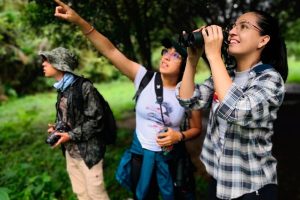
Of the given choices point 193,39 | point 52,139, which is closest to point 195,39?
point 193,39

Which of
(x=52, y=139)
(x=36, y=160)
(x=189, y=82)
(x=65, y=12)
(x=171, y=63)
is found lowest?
(x=36, y=160)

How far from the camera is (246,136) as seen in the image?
227 cm

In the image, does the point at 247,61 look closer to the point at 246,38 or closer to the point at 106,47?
the point at 246,38

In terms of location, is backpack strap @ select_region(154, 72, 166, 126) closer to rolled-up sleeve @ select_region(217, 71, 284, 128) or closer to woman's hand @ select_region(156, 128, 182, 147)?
woman's hand @ select_region(156, 128, 182, 147)

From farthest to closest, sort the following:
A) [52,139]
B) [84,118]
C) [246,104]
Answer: [84,118] → [52,139] → [246,104]

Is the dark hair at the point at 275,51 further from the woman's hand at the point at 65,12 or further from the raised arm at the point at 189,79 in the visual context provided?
the woman's hand at the point at 65,12

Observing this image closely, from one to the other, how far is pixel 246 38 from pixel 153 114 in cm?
113

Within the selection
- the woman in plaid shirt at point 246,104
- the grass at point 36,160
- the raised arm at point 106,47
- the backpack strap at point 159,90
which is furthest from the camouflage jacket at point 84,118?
the woman in plaid shirt at point 246,104

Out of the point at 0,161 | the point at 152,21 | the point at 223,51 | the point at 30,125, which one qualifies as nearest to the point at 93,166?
the point at 223,51

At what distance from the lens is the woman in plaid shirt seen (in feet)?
6.84

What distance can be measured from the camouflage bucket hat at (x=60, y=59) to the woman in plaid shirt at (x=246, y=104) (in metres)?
1.45

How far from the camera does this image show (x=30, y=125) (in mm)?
10031

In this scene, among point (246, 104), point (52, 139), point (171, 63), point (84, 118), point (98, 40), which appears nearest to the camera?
point (246, 104)

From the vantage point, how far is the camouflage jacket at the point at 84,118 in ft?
11.6
